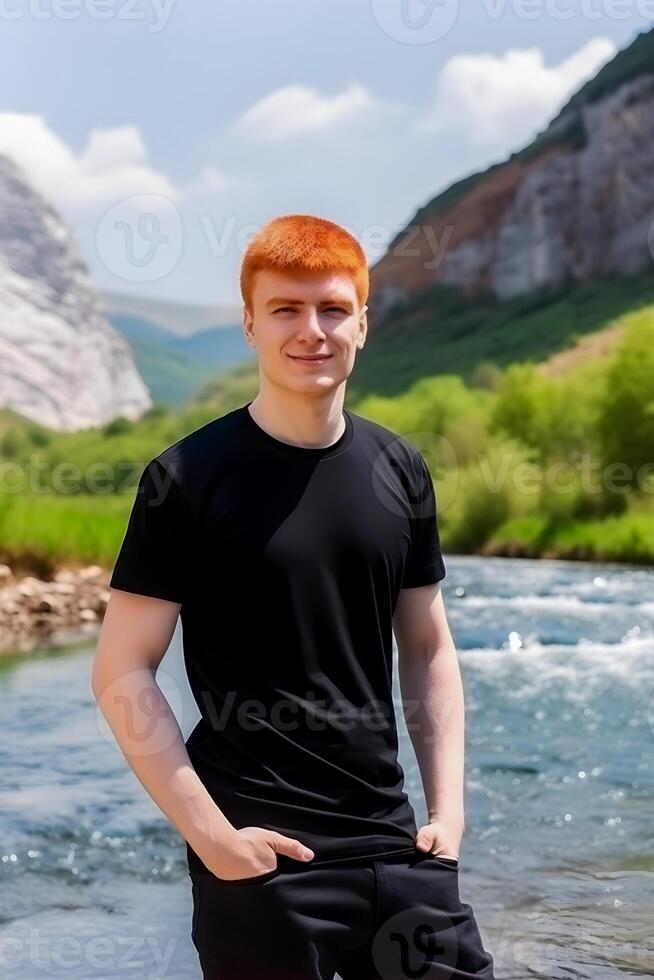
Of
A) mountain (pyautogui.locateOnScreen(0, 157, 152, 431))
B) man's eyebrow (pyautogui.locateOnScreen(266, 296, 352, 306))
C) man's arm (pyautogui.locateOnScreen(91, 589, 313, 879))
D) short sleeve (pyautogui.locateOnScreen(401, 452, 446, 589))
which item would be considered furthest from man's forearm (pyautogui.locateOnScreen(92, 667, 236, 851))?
mountain (pyautogui.locateOnScreen(0, 157, 152, 431))

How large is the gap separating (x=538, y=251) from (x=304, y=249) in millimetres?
130224

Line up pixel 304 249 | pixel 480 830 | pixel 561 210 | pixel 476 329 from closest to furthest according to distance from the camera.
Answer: pixel 304 249 < pixel 480 830 < pixel 561 210 < pixel 476 329

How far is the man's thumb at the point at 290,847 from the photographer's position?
1.95m

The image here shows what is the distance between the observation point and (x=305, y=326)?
2104 mm

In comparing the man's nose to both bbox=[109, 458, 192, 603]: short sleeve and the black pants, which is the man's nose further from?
the black pants

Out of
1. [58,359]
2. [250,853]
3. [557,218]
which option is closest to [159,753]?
[250,853]

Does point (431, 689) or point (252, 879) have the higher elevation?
point (431, 689)

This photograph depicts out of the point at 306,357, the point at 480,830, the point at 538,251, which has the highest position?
the point at 538,251

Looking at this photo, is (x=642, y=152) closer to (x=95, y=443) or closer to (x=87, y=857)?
(x=95, y=443)

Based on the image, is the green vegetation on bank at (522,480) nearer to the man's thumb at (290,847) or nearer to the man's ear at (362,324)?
the man's ear at (362,324)

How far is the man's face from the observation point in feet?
A: 6.90

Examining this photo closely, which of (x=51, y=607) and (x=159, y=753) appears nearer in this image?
(x=159, y=753)

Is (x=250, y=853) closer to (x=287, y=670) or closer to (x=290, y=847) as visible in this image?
(x=290, y=847)

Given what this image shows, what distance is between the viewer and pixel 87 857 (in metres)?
6.63
